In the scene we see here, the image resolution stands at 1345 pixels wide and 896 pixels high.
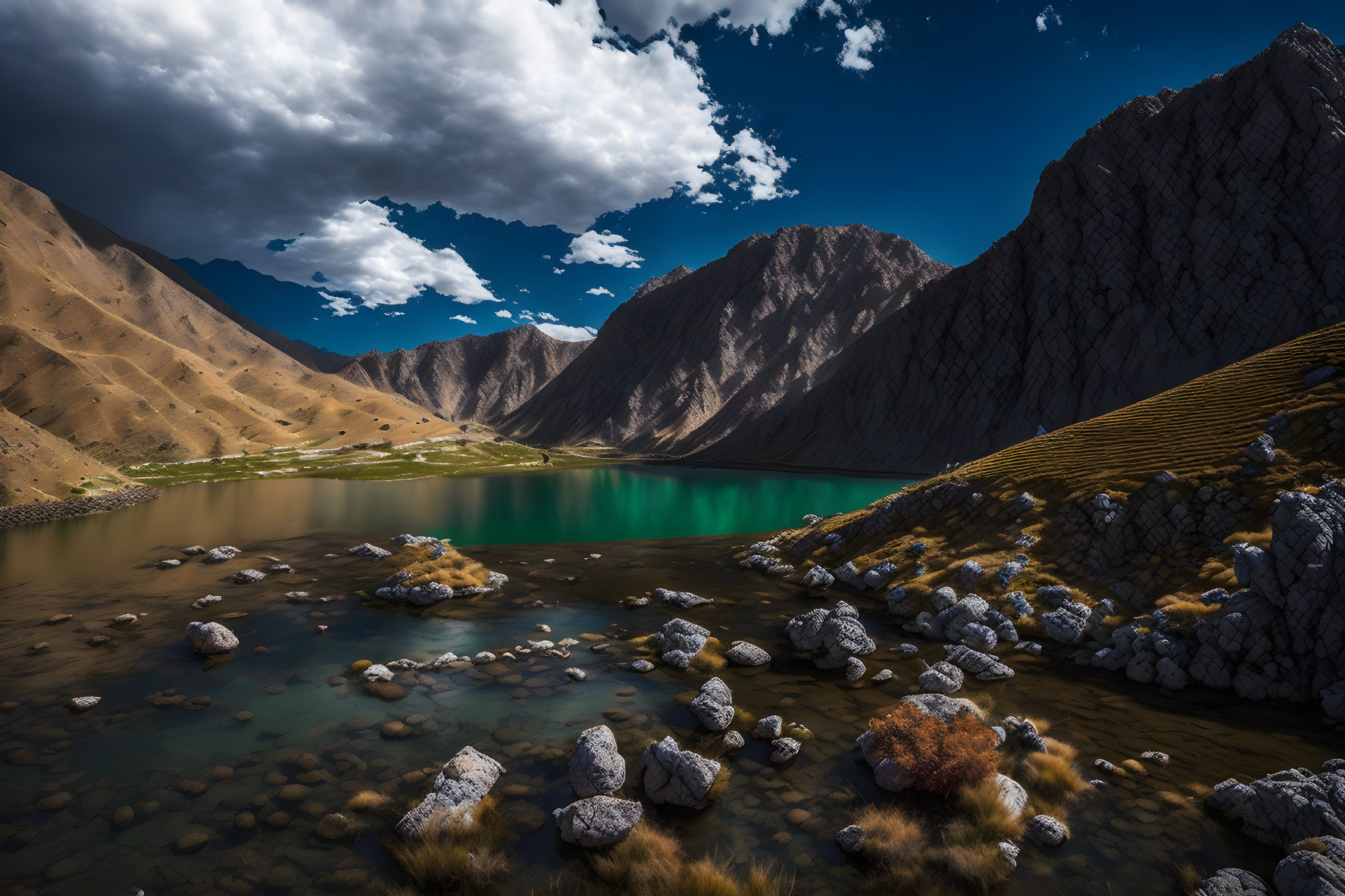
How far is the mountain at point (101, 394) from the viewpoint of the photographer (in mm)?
103025

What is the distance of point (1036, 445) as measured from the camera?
103 feet

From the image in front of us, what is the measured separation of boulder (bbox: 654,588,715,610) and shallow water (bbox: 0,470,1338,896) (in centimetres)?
115

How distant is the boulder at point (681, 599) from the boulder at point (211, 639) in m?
17.1

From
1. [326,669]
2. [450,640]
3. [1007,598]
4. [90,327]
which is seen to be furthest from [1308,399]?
[90,327]

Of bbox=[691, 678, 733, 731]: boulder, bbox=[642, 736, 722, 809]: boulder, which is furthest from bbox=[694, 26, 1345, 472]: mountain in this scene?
bbox=[642, 736, 722, 809]: boulder

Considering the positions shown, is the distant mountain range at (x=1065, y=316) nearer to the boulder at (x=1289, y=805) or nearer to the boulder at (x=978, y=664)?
the boulder at (x=978, y=664)

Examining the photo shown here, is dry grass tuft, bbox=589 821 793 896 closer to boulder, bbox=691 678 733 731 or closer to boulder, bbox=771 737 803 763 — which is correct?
boulder, bbox=771 737 803 763

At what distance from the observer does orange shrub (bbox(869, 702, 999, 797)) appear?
11.8m

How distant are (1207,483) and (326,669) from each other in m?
32.1

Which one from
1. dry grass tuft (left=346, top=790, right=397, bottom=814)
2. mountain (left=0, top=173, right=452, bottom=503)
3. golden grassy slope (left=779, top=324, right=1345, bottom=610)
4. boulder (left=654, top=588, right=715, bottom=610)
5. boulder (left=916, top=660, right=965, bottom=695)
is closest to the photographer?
dry grass tuft (left=346, top=790, right=397, bottom=814)

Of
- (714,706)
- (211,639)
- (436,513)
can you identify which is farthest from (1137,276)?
(211,639)

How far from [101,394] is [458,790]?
147 meters

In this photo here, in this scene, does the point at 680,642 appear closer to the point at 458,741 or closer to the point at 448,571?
the point at 458,741

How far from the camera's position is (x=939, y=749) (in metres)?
12.2
